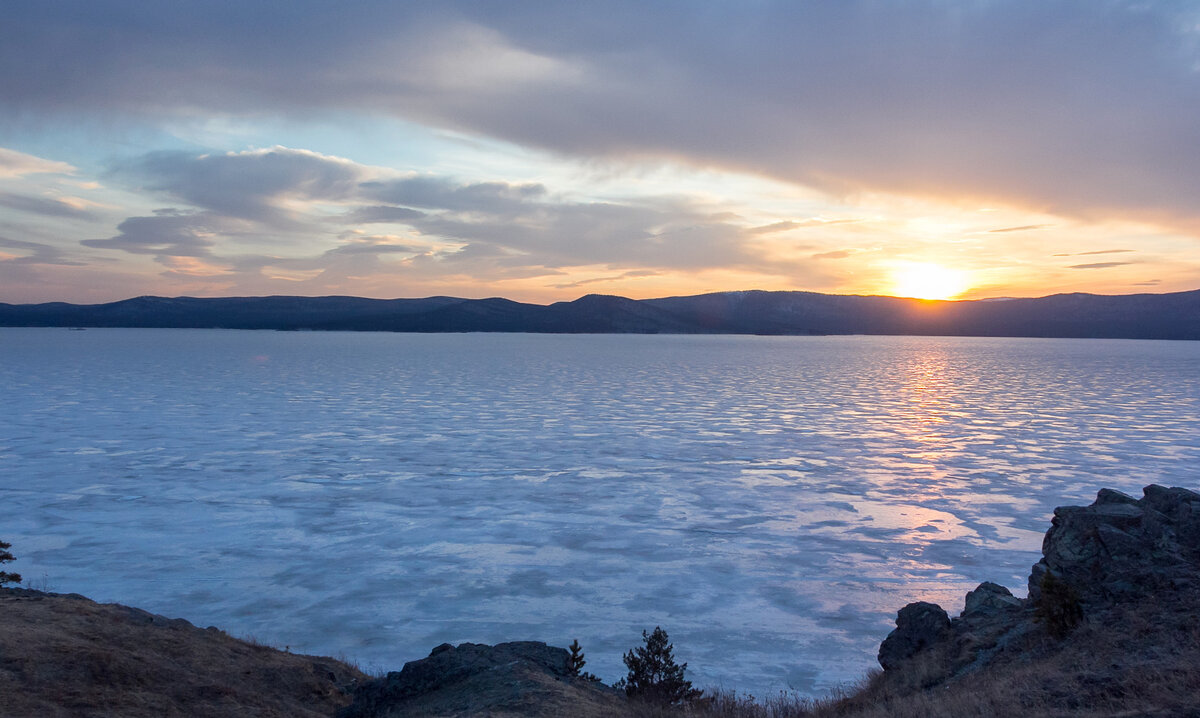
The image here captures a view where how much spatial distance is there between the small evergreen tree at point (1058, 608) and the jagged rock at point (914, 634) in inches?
35.6

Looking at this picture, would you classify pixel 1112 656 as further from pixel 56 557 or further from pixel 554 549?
pixel 56 557

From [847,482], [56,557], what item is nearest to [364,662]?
[56,557]

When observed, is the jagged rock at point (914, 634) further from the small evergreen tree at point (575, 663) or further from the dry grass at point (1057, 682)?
the small evergreen tree at point (575, 663)

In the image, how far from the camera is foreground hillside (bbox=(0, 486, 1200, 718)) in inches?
200

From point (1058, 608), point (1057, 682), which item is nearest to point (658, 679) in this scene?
point (1057, 682)

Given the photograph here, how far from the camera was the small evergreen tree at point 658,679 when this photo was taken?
6.21m

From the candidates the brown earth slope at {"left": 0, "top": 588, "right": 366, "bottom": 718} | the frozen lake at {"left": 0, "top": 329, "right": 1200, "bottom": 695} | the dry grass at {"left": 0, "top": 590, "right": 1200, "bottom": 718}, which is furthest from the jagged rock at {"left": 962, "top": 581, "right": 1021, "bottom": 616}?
the brown earth slope at {"left": 0, "top": 588, "right": 366, "bottom": 718}

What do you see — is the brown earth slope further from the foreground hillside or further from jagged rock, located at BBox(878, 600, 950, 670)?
jagged rock, located at BBox(878, 600, 950, 670)

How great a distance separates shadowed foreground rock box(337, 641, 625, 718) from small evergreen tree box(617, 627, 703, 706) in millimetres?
191

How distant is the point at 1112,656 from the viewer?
18.0 ft

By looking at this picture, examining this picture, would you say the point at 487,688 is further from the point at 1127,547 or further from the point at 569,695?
the point at 1127,547

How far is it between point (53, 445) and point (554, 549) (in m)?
13.9

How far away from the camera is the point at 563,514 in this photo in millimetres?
12680

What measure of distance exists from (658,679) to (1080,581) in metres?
3.67
